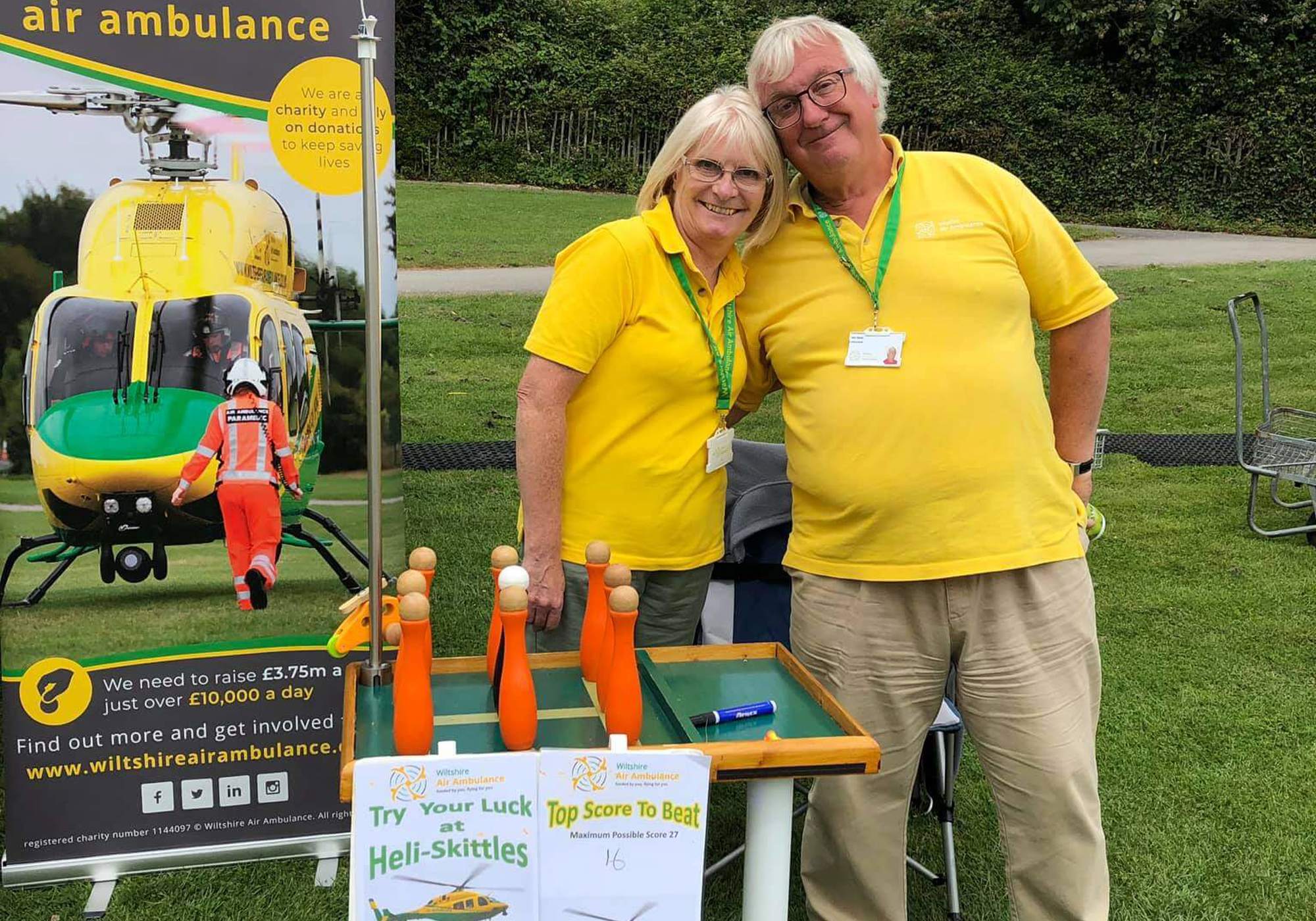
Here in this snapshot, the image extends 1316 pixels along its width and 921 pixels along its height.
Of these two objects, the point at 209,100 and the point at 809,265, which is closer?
the point at 809,265

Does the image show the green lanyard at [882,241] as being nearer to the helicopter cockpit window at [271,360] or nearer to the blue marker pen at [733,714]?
the blue marker pen at [733,714]

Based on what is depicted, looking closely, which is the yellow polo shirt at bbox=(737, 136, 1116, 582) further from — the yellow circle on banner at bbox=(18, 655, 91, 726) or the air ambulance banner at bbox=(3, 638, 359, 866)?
the yellow circle on banner at bbox=(18, 655, 91, 726)

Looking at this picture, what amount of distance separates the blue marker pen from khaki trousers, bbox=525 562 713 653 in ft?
1.46

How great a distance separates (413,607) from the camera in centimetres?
157

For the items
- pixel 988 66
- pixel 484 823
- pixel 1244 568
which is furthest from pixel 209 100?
pixel 988 66

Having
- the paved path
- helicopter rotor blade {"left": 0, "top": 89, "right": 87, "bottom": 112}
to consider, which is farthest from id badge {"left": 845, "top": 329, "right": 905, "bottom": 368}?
the paved path

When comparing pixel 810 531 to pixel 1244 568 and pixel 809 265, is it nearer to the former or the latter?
pixel 809 265

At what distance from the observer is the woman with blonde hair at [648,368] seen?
2.05 meters

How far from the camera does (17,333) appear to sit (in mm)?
2418

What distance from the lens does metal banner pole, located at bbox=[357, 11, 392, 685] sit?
1.74 m

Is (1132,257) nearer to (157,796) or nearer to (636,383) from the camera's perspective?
(636,383)

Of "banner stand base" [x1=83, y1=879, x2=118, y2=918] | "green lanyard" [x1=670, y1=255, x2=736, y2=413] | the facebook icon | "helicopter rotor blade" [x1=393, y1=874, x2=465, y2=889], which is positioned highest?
"green lanyard" [x1=670, y1=255, x2=736, y2=413]

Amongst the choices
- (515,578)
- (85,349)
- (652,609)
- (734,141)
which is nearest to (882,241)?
(734,141)

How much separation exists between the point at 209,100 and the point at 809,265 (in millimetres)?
1320
